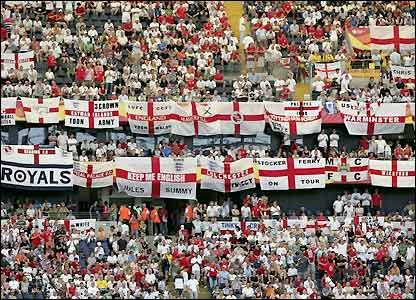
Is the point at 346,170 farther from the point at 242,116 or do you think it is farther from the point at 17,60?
the point at 17,60

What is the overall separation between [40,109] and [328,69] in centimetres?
1034

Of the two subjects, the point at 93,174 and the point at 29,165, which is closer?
the point at 29,165

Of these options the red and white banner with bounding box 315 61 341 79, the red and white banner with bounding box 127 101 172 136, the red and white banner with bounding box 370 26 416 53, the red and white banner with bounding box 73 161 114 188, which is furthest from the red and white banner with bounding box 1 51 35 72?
the red and white banner with bounding box 370 26 416 53

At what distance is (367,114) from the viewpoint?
2088 inches

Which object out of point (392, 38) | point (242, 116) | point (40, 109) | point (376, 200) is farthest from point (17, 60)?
point (392, 38)

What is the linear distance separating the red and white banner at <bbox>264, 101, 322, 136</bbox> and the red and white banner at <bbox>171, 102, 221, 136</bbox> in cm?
182

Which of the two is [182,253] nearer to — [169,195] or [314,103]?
[169,195]

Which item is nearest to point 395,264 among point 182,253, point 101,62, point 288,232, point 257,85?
point 288,232

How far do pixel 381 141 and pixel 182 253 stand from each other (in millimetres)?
9305

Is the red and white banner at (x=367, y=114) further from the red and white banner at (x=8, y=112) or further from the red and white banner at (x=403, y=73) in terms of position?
the red and white banner at (x=8, y=112)

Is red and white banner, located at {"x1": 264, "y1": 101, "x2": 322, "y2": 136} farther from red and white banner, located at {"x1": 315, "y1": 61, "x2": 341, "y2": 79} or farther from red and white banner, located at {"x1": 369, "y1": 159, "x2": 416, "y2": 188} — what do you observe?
red and white banner, located at {"x1": 369, "y1": 159, "x2": 416, "y2": 188}

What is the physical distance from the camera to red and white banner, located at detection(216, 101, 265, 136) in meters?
52.6

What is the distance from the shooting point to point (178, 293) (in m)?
45.5

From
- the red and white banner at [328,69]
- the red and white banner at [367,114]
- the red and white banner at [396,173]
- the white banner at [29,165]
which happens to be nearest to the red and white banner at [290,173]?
the red and white banner at [396,173]
